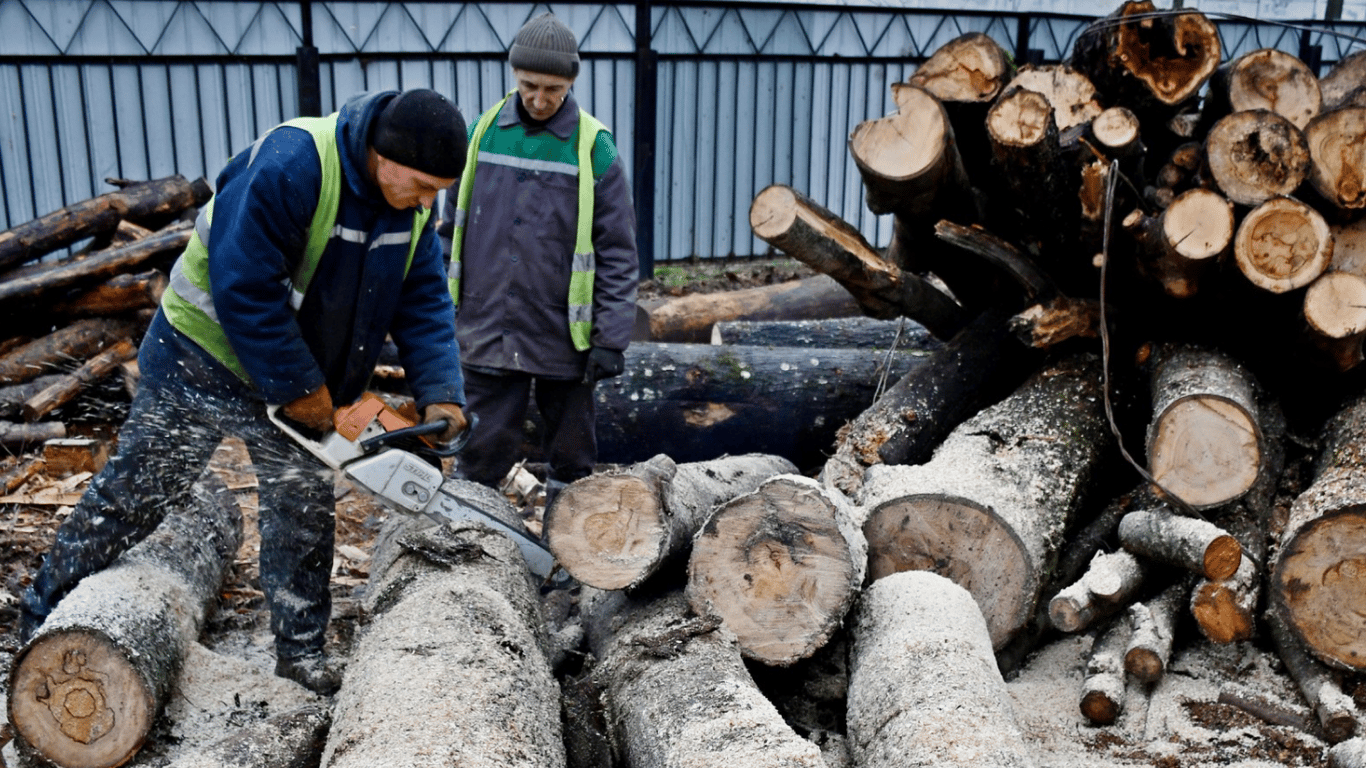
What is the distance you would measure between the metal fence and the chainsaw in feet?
19.6

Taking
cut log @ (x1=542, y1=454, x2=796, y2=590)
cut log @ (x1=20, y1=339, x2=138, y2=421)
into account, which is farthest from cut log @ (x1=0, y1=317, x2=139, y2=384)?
cut log @ (x1=542, y1=454, x2=796, y2=590)

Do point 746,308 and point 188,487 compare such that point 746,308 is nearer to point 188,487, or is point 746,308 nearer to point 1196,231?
point 1196,231

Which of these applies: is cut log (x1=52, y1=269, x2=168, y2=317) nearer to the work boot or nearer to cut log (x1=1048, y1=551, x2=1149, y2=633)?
the work boot

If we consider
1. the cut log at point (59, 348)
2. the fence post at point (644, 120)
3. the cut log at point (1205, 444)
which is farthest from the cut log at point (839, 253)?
the fence post at point (644, 120)

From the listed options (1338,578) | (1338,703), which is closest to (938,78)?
(1338,578)

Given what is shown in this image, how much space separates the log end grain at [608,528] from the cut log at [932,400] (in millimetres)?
1097

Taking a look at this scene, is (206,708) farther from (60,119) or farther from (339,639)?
(60,119)

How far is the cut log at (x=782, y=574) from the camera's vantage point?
2932 millimetres

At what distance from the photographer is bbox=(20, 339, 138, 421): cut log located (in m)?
5.51

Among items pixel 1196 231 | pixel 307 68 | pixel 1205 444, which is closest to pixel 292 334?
pixel 1205 444

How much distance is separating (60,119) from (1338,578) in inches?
334

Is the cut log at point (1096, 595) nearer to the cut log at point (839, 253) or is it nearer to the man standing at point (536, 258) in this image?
the cut log at point (839, 253)

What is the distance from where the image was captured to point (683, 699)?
2523 millimetres

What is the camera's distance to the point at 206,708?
319 cm
